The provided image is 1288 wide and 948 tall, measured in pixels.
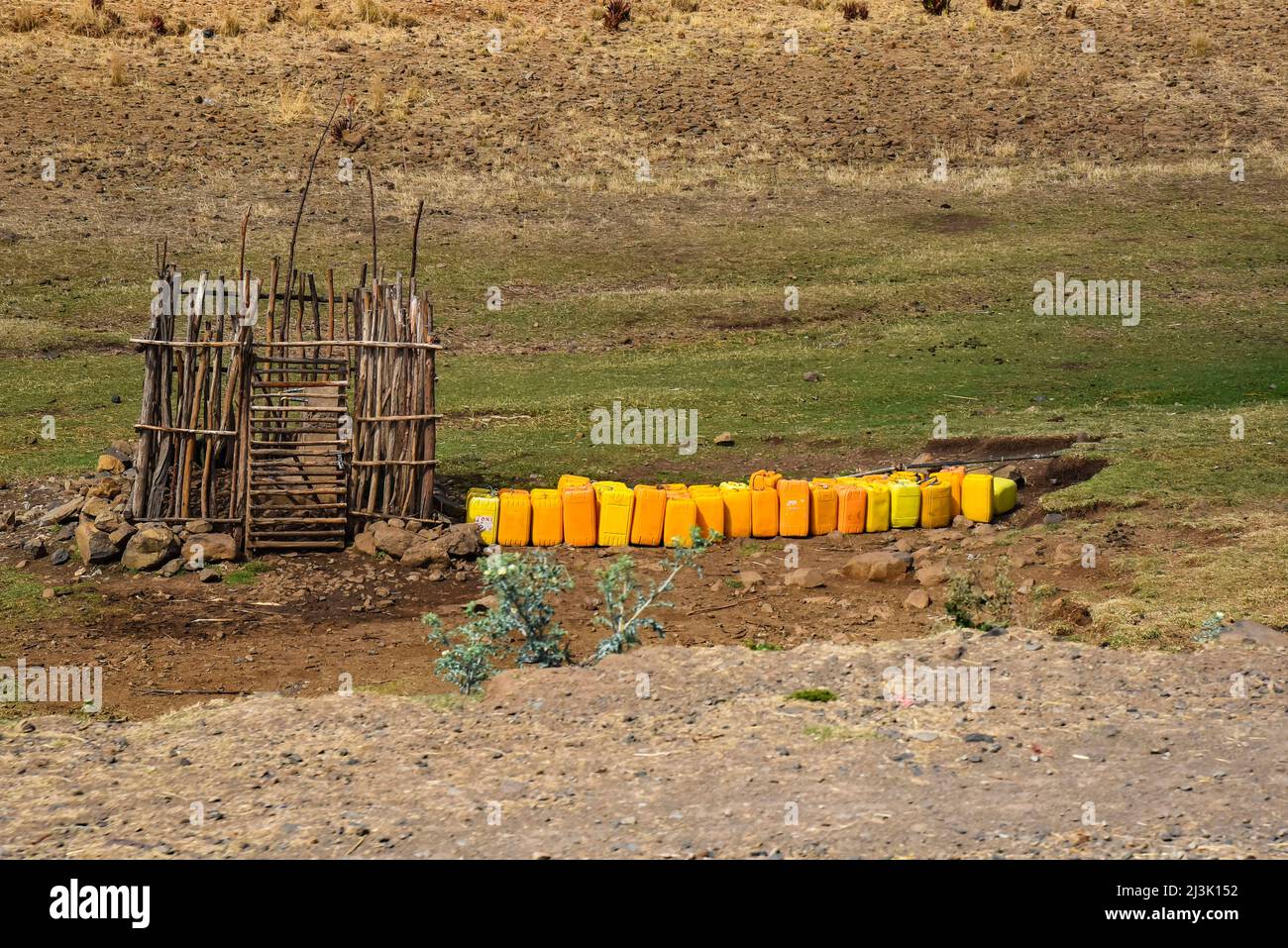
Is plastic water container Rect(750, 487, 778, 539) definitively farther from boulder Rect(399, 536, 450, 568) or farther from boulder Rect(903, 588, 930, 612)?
boulder Rect(399, 536, 450, 568)

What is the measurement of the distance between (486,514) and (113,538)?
120 inches

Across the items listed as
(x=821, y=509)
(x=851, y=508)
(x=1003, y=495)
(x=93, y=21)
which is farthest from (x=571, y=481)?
(x=93, y=21)

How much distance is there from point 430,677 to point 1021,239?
19.4m

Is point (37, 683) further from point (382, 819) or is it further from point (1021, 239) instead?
point (1021, 239)

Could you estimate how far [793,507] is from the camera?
1348 cm

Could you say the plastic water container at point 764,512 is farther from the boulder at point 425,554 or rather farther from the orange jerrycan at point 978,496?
the boulder at point 425,554

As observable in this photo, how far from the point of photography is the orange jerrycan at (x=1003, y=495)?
542 inches

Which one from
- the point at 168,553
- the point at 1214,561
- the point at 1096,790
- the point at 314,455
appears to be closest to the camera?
the point at 1096,790

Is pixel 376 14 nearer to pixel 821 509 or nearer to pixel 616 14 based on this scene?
pixel 616 14

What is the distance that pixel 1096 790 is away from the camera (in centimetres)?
676

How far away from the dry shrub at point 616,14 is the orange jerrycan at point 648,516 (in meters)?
27.6

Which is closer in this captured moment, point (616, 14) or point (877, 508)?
point (877, 508)

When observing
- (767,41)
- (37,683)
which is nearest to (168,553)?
(37,683)

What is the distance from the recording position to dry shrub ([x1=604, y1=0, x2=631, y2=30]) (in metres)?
38.7
